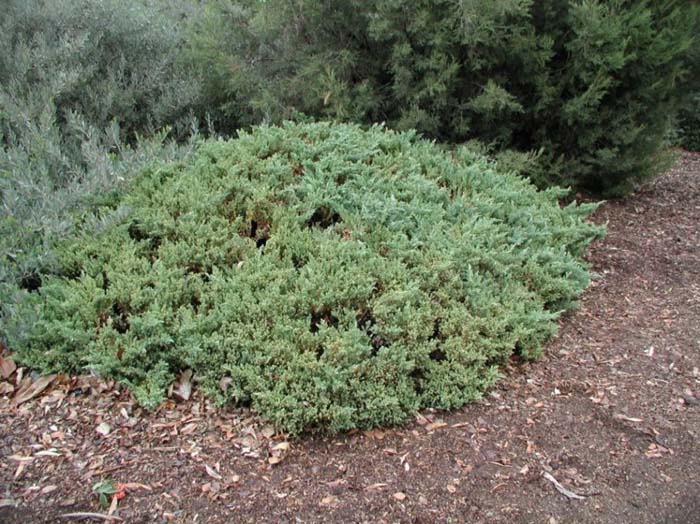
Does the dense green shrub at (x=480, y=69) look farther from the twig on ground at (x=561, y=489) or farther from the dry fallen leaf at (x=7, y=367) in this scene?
the twig on ground at (x=561, y=489)

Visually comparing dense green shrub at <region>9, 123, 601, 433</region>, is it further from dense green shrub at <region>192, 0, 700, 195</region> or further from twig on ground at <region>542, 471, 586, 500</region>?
dense green shrub at <region>192, 0, 700, 195</region>

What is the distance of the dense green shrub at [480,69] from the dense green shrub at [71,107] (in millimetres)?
507

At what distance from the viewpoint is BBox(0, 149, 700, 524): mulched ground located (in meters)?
2.83

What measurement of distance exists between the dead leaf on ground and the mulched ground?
0.12 feet

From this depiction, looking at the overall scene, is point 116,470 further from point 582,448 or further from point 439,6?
A: point 439,6

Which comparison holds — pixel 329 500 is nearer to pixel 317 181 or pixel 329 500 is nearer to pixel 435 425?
pixel 435 425

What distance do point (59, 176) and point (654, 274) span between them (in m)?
4.02

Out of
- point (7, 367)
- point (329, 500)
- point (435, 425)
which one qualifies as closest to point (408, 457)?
point (435, 425)

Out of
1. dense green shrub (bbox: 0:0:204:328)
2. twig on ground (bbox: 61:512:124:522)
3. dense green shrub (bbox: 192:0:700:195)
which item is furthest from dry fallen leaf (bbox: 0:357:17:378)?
dense green shrub (bbox: 192:0:700:195)

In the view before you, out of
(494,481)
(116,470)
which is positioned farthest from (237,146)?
(494,481)

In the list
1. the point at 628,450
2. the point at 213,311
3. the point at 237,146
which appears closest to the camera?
the point at 628,450

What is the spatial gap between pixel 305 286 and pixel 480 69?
2.93 meters

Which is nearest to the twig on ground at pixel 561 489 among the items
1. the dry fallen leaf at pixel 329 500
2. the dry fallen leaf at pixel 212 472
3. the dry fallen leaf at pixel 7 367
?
the dry fallen leaf at pixel 329 500

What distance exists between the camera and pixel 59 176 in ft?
15.3
